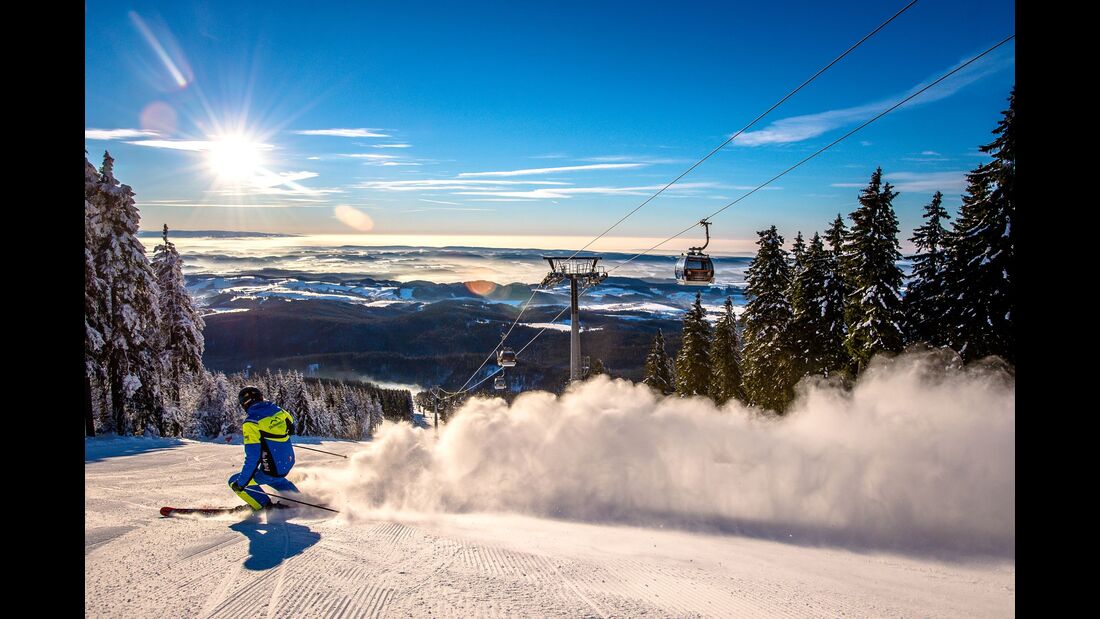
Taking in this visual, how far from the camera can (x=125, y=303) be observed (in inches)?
1085

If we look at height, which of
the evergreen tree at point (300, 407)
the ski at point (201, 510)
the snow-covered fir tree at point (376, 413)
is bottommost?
the snow-covered fir tree at point (376, 413)

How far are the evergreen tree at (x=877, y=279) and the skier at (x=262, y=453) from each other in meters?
26.1

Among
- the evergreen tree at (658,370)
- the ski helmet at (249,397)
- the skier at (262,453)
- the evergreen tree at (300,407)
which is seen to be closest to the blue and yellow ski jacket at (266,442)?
the skier at (262,453)

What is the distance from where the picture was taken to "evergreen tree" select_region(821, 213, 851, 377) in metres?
32.0

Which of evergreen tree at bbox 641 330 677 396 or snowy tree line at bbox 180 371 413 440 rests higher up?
evergreen tree at bbox 641 330 677 396

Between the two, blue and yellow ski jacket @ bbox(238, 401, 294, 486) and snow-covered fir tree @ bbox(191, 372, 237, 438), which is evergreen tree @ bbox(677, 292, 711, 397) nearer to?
blue and yellow ski jacket @ bbox(238, 401, 294, 486)

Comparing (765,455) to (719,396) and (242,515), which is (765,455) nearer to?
(242,515)

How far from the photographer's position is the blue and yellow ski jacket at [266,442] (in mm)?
9312

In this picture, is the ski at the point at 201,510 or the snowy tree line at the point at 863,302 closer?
the ski at the point at 201,510

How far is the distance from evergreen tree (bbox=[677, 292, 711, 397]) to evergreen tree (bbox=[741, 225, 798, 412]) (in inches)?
244

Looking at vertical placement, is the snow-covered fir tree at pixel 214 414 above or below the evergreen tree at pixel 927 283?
below

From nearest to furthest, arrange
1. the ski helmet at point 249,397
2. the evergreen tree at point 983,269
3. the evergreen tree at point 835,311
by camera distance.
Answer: the ski helmet at point 249,397 → the evergreen tree at point 983,269 → the evergreen tree at point 835,311

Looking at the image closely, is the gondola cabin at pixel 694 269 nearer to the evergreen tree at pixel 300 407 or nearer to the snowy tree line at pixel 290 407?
the snowy tree line at pixel 290 407

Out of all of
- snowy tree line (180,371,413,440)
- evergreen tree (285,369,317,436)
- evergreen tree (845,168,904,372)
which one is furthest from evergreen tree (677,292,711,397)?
evergreen tree (285,369,317,436)
